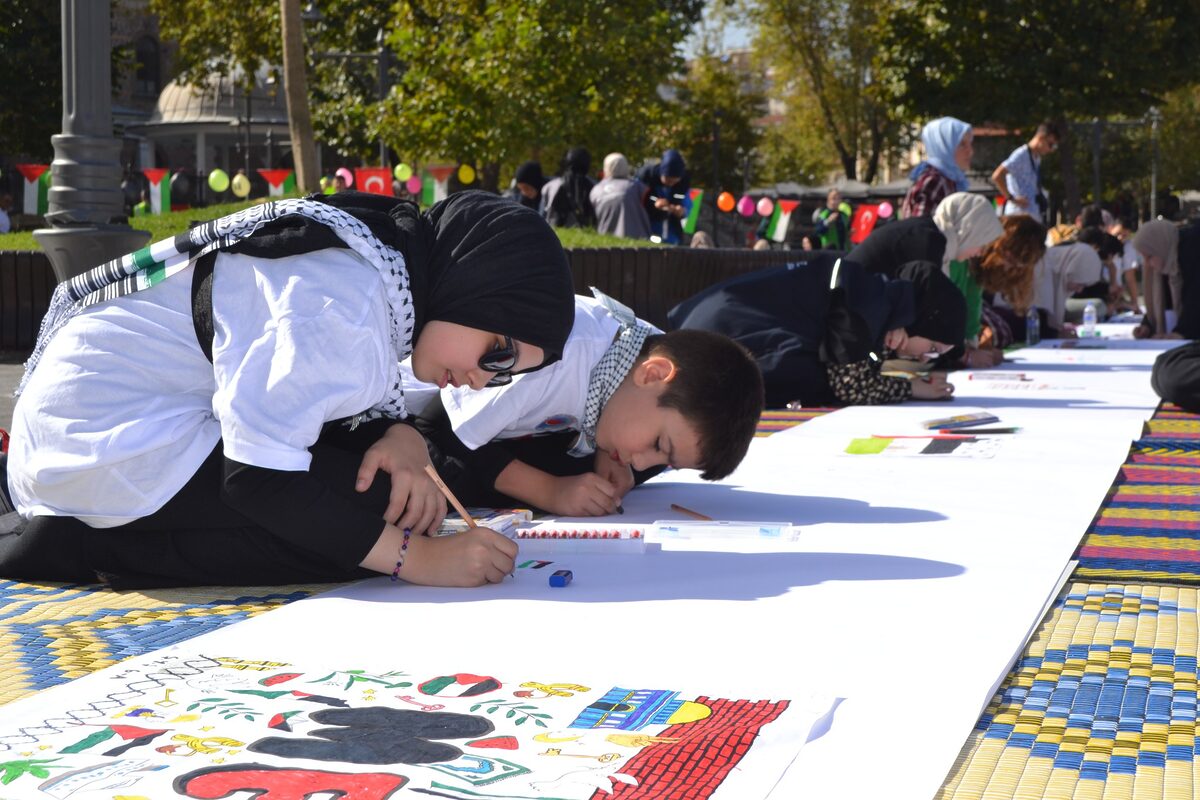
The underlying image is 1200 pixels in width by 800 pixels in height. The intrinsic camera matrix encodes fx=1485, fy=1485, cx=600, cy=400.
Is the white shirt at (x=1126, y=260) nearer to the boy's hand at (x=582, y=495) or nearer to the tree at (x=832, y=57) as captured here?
the boy's hand at (x=582, y=495)

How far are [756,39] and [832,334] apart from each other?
3624cm

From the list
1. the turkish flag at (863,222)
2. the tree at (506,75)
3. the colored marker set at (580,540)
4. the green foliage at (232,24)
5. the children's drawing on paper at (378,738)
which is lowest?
the colored marker set at (580,540)

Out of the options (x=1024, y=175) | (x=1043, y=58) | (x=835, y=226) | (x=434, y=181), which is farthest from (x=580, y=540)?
(x=1043, y=58)

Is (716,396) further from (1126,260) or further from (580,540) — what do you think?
(1126,260)

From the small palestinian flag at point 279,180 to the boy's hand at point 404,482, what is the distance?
1361cm

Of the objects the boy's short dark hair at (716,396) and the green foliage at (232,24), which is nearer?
the boy's short dark hair at (716,396)

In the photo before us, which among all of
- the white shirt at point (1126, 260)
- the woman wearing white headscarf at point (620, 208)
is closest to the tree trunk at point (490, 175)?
the woman wearing white headscarf at point (620, 208)

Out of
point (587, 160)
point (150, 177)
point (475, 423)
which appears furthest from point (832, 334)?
point (150, 177)

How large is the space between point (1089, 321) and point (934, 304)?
6107mm

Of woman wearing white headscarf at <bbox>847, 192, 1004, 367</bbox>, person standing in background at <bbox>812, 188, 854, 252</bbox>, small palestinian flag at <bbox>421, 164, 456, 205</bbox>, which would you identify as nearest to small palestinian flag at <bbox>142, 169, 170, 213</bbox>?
small palestinian flag at <bbox>421, 164, 456, 205</bbox>

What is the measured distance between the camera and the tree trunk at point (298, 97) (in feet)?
45.2

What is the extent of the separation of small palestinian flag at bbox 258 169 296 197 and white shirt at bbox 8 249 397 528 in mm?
13555

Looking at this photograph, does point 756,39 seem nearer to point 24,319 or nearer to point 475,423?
point 24,319

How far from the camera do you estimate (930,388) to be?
21.8 feet
